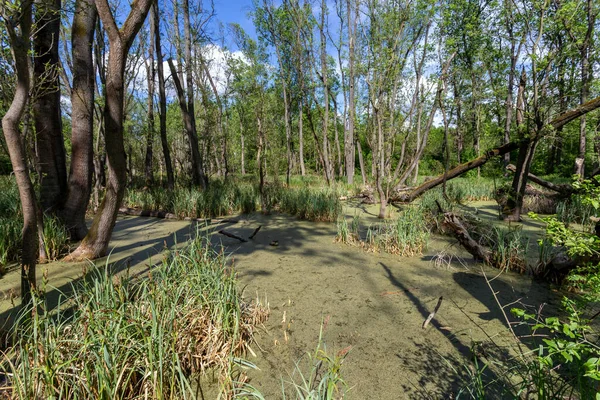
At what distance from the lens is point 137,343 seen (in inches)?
57.2

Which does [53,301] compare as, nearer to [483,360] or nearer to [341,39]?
[483,360]

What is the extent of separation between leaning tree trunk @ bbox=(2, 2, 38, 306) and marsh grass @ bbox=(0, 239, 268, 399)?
1.43 ft

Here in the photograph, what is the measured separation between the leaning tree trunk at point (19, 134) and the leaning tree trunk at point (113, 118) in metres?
1.04

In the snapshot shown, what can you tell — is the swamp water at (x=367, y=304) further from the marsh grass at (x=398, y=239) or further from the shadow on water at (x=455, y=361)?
the marsh grass at (x=398, y=239)

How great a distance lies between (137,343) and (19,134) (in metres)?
1.65

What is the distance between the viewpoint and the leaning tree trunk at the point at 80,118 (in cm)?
352

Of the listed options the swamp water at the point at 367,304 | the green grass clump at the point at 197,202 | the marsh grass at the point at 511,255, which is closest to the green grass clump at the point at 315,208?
the green grass clump at the point at 197,202

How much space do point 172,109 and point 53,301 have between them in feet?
69.5

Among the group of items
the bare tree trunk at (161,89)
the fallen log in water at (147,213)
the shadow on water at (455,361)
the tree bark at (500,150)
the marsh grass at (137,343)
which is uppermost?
the bare tree trunk at (161,89)

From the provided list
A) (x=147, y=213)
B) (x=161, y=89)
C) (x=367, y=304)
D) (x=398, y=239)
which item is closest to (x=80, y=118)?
(x=147, y=213)

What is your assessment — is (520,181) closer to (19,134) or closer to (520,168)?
(520,168)

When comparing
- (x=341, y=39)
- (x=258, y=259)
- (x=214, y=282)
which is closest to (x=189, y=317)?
(x=214, y=282)

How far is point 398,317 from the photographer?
7.60 feet

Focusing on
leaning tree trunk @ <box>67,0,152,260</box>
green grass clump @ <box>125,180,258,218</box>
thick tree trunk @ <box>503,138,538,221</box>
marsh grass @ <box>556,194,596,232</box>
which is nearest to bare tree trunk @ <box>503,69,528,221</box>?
thick tree trunk @ <box>503,138,538,221</box>
